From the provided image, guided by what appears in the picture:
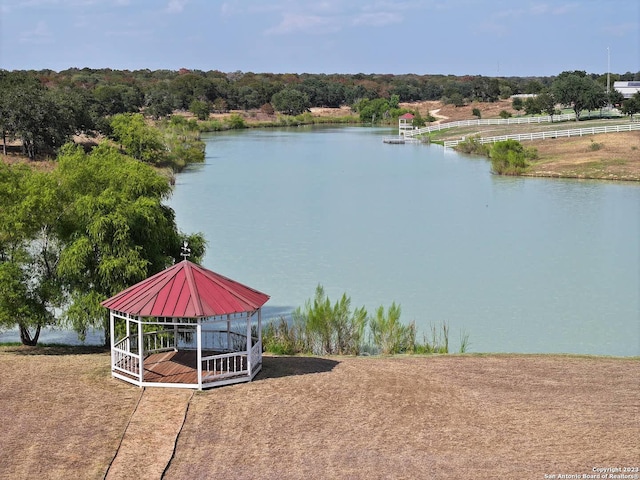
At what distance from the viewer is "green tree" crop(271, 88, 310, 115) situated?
110 metres

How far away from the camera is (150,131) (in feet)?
169

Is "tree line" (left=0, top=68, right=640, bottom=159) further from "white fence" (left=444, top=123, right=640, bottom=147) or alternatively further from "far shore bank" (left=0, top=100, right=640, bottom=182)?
"white fence" (left=444, top=123, right=640, bottom=147)

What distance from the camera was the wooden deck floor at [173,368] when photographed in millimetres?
14586

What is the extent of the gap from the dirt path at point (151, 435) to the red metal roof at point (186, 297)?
128 centimetres

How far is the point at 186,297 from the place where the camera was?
14.4m

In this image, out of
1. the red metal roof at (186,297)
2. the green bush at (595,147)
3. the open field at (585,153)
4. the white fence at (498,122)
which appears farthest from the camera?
the white fence at (498,122)

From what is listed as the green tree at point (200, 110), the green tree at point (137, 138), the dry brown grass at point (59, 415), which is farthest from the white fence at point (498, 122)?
the dry brown grass at point (59, 415)

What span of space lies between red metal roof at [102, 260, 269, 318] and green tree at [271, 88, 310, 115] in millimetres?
96676

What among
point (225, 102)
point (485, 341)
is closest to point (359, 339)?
point (485, 341)

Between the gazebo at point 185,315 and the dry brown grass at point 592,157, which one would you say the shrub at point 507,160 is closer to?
the dry brown grass at point 592,157

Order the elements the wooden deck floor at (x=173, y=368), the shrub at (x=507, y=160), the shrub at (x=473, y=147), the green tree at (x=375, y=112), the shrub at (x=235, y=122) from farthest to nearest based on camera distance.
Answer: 1. the green tree at (x=375, y=112)
2. the shrub at (x=235, y=122)
3. the shrub at (x=473, y=147)
4. the shrub at (x=507, y=160)
5. the wooden deck floor at (x=173, y=368)

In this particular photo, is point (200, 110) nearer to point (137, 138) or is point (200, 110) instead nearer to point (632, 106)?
point (632, 106)

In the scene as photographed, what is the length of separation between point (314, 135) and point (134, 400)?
249ft

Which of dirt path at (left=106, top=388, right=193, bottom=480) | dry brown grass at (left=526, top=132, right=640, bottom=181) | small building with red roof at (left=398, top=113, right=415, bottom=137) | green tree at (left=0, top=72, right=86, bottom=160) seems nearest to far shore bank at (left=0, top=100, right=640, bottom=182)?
dry brown grass at (left=526, top=132, right=640, bottom=181)
